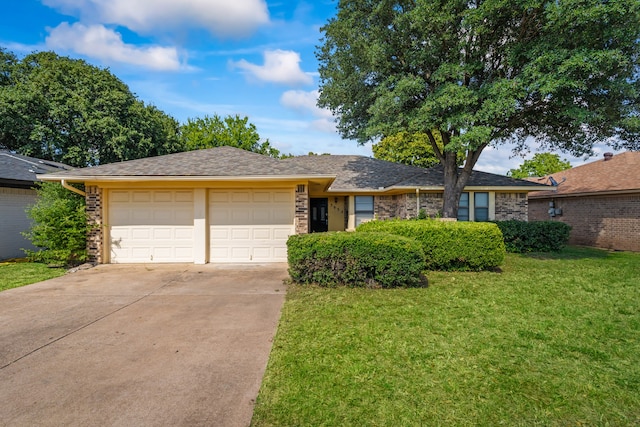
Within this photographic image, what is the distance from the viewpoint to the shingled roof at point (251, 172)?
840 centimetres

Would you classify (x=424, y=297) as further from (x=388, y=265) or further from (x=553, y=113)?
(x=553, y=113)

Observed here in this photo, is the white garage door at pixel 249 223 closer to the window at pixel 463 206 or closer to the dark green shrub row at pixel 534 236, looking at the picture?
the window at pixel 463 206

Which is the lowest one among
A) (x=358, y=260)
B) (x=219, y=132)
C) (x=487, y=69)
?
(x=358, y=260)

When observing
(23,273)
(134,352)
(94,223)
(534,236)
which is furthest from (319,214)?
(134,352)

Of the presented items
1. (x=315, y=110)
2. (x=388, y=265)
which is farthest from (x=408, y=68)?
(x=388, y=265)

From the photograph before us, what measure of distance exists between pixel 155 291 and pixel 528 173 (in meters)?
42.5

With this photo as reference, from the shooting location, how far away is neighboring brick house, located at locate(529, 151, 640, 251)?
12225 millimetres

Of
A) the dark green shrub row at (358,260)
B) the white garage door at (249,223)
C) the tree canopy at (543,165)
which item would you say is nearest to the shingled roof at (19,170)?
the white garage door at (249,223)

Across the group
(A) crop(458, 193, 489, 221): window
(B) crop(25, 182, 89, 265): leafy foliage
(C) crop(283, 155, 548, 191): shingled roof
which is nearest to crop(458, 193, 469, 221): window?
(A) crop(458, 193, 489, 221): window

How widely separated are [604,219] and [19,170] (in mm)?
23708

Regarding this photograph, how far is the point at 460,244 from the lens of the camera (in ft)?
25.9

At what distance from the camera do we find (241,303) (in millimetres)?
5422

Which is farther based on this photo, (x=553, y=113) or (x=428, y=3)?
(x=553, y=113)

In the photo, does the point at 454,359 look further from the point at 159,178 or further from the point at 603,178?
the point at 603,178
